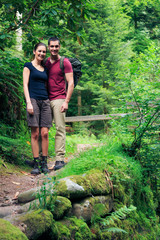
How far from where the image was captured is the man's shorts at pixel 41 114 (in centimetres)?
441

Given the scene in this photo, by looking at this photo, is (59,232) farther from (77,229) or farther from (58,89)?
(58,89)

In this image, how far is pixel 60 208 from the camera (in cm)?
250

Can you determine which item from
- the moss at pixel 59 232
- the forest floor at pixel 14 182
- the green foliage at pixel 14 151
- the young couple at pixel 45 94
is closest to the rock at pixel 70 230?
the moss at pixel 59 232

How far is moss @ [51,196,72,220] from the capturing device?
8.07ft

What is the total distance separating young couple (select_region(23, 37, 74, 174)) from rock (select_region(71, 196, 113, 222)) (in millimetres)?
1346

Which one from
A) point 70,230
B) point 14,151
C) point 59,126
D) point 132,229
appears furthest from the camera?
point 14,151

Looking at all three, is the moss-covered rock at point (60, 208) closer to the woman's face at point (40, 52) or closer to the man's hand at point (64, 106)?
the man's hand at point (64, 106)

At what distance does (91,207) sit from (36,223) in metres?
1.10

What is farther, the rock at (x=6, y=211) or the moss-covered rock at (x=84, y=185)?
the moss-covered rock at (x=84, y=185)

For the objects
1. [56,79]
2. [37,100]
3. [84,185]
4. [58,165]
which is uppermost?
[56,79]

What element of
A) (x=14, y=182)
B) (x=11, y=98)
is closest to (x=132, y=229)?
(x=14, y=182)

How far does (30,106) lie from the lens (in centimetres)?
433

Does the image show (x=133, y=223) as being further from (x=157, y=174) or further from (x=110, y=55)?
(x=110, y=55)

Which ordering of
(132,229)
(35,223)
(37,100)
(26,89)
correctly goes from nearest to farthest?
(35,223)
(132,229)
(26,89)
(37,100)
